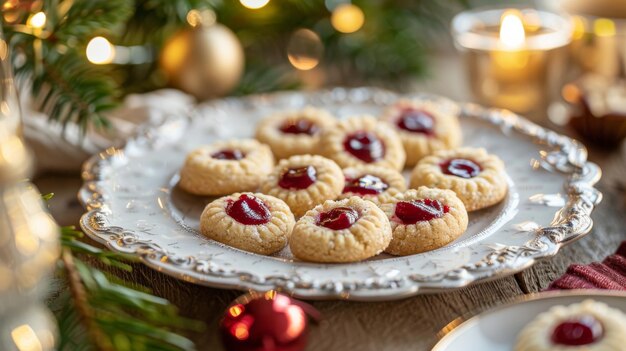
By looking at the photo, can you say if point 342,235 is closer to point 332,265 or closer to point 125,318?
point 332,265

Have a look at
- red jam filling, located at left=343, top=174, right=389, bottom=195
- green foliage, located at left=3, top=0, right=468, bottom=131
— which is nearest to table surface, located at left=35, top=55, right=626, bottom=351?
red jam filling, located at left=343, top=174, right=389, bottom=195

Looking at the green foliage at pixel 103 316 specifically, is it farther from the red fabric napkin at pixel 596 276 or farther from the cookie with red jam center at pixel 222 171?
the red fabric napkin at pixel 596 276

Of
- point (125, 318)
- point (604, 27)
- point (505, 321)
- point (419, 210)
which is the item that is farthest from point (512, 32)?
point (125, 318)

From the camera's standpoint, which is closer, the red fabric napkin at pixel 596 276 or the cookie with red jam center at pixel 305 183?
the red fabric napkin at pixel 596 276

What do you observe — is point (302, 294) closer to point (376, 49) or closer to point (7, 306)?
point (7, 306)

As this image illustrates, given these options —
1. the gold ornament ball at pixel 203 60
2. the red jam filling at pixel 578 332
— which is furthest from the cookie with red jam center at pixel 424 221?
the gold ornament ball at pixel 203 60

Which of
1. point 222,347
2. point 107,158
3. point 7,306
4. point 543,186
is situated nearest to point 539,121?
point 543,186
